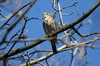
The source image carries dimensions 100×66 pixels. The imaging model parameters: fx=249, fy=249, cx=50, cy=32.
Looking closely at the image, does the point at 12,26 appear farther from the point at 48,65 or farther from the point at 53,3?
the point at 53,3

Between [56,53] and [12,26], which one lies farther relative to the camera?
[56,53]

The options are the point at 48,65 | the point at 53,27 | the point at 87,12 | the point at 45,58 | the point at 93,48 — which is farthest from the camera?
the point at 53,27

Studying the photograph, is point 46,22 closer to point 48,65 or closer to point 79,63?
point 48,65

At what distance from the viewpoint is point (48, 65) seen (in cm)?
400

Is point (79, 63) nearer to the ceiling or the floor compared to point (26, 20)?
nearer to the floor

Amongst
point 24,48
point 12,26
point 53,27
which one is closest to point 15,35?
point 24,48

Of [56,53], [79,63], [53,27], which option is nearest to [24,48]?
[79,63]

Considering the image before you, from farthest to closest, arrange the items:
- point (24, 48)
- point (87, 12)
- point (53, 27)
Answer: point (53, 27) < point (24, 48) < point (87, 12)

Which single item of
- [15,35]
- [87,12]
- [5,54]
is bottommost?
[5,54]

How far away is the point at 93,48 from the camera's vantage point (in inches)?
112

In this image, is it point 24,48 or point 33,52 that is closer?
point 24,48

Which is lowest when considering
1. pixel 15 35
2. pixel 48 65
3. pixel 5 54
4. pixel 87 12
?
pixel 48 65

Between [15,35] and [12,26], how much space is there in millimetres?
1259

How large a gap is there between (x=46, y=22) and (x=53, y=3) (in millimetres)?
1474
